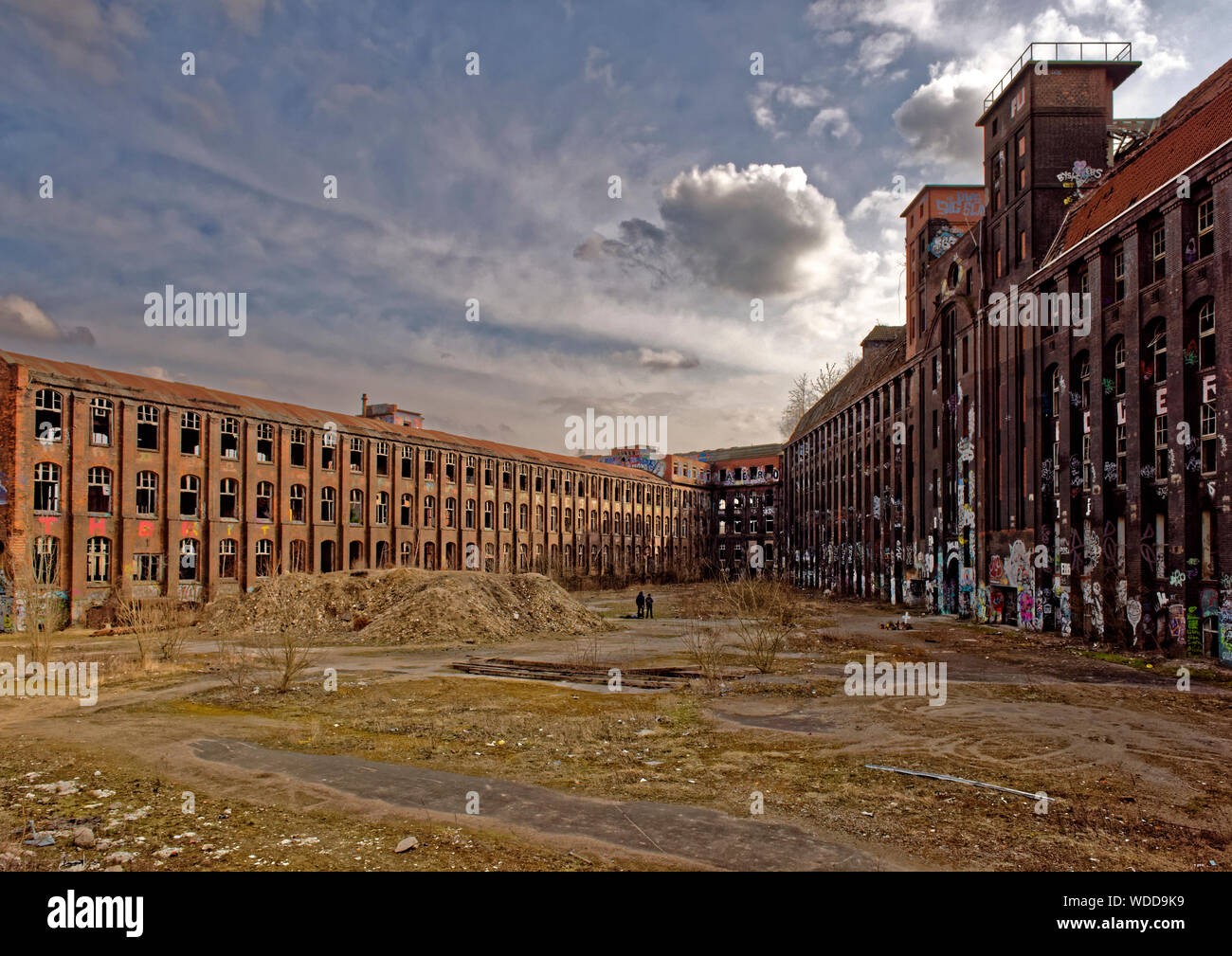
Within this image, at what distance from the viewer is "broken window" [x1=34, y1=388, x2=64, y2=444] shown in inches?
1155

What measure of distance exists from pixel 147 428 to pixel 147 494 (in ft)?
9.64

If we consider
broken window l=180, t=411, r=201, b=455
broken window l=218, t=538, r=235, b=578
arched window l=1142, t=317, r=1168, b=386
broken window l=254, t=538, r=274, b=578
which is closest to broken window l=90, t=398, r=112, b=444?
broken window l=180, t=411, r=201, b=455

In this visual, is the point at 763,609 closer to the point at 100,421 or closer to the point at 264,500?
the point at 264,500

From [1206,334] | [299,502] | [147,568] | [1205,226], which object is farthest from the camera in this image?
[299,502]

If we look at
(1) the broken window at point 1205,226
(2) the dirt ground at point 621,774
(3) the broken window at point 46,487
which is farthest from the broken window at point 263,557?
(1) the broken window at point 1205,226

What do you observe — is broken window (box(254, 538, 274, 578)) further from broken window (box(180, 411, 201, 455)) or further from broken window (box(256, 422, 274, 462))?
broken window (box(180, 411, 201, 455))

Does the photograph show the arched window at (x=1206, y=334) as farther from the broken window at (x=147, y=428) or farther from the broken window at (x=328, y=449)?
the broken window at (x=328, y=449)

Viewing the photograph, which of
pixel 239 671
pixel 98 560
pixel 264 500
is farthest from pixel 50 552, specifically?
pixel 239 671

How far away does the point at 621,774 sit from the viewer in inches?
351

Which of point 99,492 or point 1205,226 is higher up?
point 1205,226

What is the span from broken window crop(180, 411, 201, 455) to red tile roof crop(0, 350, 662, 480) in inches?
19.3

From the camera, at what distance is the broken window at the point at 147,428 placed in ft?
108

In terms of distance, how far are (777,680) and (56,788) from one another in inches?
486
